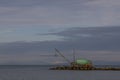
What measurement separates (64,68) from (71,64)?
925 centimetres

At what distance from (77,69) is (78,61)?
11.0 feet

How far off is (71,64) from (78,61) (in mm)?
Answer: 4541

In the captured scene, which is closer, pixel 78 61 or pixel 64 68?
pixel 78 61

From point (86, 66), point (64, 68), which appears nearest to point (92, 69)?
point (86, 66)

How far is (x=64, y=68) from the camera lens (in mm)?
192375

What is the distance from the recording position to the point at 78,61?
593ft

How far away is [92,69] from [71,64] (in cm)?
927

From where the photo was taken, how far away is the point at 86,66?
180875 millimetres

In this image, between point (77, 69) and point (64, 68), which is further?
point (64, 68)

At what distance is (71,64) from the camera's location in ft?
603

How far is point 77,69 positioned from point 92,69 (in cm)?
645

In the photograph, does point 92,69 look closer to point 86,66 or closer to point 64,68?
point 86,66
